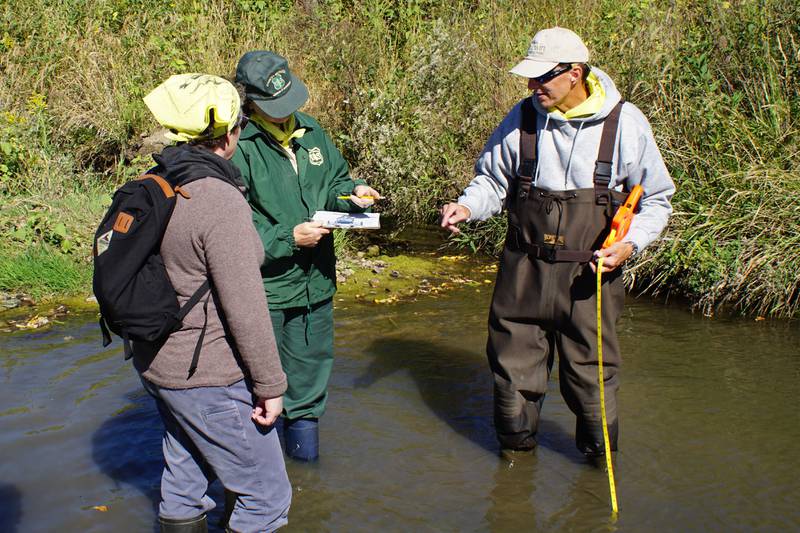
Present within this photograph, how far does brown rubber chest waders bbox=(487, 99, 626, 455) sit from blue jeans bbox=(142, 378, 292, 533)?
1.54m

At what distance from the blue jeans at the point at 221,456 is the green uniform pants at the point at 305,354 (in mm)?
1098

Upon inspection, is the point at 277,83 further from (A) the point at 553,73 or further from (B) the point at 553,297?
(B) the point at 553,297

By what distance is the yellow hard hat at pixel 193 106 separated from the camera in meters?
2.66

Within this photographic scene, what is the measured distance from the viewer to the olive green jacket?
377cm

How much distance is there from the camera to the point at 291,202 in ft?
12.8

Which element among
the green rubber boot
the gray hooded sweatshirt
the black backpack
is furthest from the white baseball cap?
the green rubber boot

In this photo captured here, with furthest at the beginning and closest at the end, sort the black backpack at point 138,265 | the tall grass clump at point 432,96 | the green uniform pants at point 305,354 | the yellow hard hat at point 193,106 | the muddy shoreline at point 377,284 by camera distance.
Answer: the tall grass clump at point 432,96
the muddy shoreline at point 377,284
the green uniform pants at point 305,354
the yellow hard hat at point 193,106
the black backpack at point 138,265

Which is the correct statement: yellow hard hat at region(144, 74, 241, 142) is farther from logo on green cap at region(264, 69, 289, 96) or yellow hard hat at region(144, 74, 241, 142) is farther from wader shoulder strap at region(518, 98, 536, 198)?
wader shoulder strap at region(518, 98, 536, 198)

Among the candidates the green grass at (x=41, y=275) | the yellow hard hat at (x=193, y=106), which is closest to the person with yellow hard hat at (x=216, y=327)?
the yellow hard hat at (x=193, y=106)

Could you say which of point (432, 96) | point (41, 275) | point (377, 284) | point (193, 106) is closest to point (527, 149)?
point (193, 106)

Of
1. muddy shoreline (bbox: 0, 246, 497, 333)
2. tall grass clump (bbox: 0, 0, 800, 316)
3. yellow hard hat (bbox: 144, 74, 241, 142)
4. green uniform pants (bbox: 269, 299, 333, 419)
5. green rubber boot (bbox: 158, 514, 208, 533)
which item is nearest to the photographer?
yellow hard hat (bbox: 144, 74, 241, 142)

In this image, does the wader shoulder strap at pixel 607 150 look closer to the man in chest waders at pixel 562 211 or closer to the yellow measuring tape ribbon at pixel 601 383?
the man in chest waders at pixel 562 211

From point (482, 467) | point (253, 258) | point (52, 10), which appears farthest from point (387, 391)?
point (52, 10)

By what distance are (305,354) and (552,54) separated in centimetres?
180
